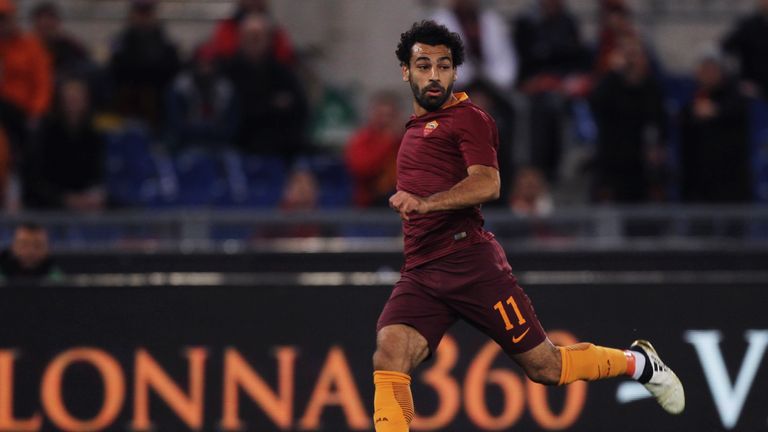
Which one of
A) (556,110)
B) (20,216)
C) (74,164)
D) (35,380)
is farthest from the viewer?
(556,110)

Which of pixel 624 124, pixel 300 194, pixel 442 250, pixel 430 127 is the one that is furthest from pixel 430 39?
pixel 624 124

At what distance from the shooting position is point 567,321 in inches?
391

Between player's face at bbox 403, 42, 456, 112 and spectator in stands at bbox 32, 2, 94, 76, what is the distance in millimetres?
6431

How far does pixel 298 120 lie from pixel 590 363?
5815 mm

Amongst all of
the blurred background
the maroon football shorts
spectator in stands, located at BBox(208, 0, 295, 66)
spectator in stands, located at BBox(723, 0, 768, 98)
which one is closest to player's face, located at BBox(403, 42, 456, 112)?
the maroon football shorts

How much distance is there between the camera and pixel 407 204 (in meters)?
7.08

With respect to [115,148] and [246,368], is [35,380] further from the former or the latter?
[115,148]

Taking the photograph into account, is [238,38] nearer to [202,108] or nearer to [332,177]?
[202,108]

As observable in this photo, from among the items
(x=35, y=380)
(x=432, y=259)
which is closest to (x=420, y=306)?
(x=432, y=259)

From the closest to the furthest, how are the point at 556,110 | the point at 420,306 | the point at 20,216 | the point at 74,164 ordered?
the point at 420,306 < the point at 20,216 < the point at 74,164 < the point at 556,110

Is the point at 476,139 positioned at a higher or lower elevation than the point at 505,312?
higher

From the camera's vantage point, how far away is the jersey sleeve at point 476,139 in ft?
23.8

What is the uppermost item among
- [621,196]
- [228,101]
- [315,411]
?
[228,101]

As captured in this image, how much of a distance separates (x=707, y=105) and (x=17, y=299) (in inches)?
228
